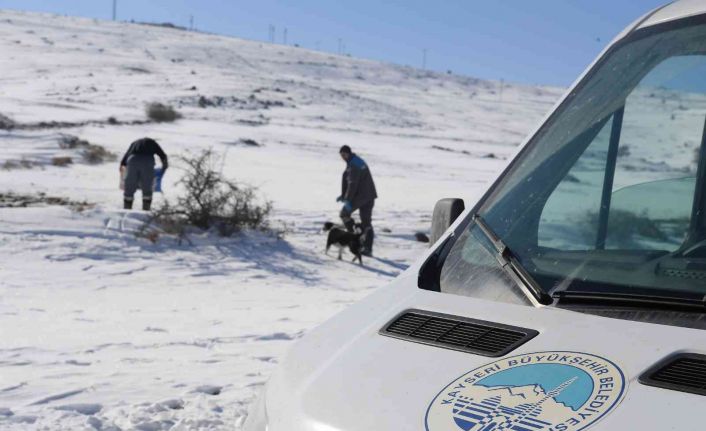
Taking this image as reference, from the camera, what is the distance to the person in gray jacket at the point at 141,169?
46.4 feet

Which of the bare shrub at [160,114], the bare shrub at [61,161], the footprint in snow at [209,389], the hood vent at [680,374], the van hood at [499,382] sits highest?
the hood vent at [680,374]

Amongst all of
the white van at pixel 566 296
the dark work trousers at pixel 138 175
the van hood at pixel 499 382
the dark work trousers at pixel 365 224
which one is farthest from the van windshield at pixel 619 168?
the dark work trousers at pixel 138 175

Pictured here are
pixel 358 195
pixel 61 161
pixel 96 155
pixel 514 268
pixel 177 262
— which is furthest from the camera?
pixel 96 155

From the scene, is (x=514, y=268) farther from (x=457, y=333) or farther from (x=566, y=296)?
(x=457, y=333)

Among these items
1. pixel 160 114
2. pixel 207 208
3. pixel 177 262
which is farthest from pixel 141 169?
pixel 160 114

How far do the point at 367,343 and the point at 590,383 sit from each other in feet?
1.73

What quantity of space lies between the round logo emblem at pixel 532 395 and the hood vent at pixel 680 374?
0.18 ft

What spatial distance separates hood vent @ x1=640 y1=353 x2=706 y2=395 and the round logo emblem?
0.05m

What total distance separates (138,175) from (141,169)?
0.12 metres

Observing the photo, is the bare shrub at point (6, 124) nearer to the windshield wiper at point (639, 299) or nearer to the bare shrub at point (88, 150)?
the bare shrub at point (88, 150)

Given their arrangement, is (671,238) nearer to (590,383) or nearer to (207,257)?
(590,383)

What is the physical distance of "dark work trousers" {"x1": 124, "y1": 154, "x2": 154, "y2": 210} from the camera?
14.1 m

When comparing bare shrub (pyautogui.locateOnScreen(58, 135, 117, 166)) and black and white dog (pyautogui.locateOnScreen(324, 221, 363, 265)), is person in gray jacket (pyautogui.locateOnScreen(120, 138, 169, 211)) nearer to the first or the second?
black and white dog (pyautogui.locateOnScreen(324, 221, 363, 265))

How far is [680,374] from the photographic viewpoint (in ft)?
4.91
